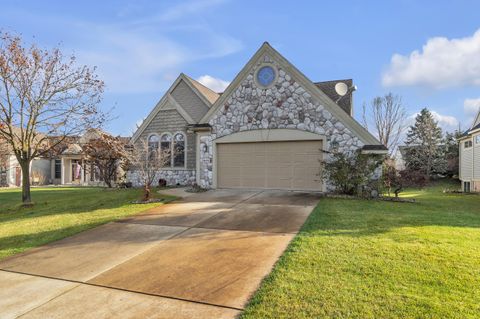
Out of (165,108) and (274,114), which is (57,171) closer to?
(165,108)

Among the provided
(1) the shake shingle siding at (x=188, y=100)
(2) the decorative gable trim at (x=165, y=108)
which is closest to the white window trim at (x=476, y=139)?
(1) the shake shingle siding at (x=188, y=100)

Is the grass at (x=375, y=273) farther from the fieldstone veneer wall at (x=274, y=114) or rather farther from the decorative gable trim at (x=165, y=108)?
the decorative gable trim at (x=165, y=108)

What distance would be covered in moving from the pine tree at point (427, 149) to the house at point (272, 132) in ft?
69.0

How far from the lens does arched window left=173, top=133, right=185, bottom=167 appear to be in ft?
52.9

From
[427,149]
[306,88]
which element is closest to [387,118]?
[427,149]

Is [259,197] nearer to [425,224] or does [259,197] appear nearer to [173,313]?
[425,224]

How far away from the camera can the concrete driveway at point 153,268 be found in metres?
3.48

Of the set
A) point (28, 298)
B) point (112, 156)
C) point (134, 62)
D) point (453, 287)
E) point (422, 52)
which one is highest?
point (422, 52)

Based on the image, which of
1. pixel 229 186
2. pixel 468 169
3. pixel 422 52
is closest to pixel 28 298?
pixel 229 186

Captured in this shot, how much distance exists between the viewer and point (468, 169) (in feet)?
68.8

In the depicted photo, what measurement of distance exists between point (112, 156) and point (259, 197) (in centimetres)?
1069

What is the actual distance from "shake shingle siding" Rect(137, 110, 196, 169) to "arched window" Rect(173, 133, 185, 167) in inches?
13.8

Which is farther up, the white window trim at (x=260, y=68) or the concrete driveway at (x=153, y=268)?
the white window trim at (x=260, y=68)

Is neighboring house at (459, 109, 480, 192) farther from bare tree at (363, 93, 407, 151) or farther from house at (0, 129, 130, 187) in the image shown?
house at (0, 129, 130, 187)
